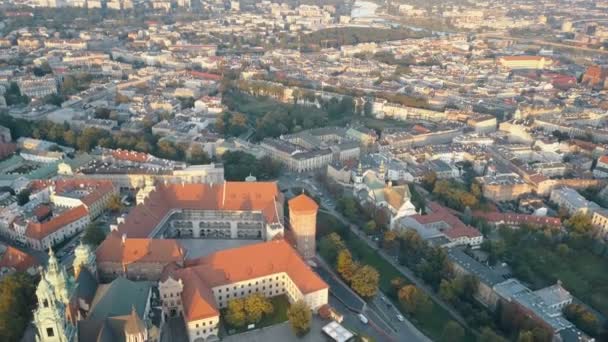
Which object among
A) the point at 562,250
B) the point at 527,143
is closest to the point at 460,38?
the point at 527,143

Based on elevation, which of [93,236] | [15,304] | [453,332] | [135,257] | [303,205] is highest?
[303,205]

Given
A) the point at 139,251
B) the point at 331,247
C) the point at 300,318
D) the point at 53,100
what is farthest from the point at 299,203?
the point at 53,100

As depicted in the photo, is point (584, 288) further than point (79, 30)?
No

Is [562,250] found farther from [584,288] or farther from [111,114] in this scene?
[111,114]

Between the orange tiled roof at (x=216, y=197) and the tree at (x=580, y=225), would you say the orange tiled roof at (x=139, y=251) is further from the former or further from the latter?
the tree at (x=580, y=225)

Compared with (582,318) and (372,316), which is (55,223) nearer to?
(372,316)

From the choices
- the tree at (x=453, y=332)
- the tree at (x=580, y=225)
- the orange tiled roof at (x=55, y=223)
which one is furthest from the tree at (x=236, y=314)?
the tree at (x=580, y=225)
